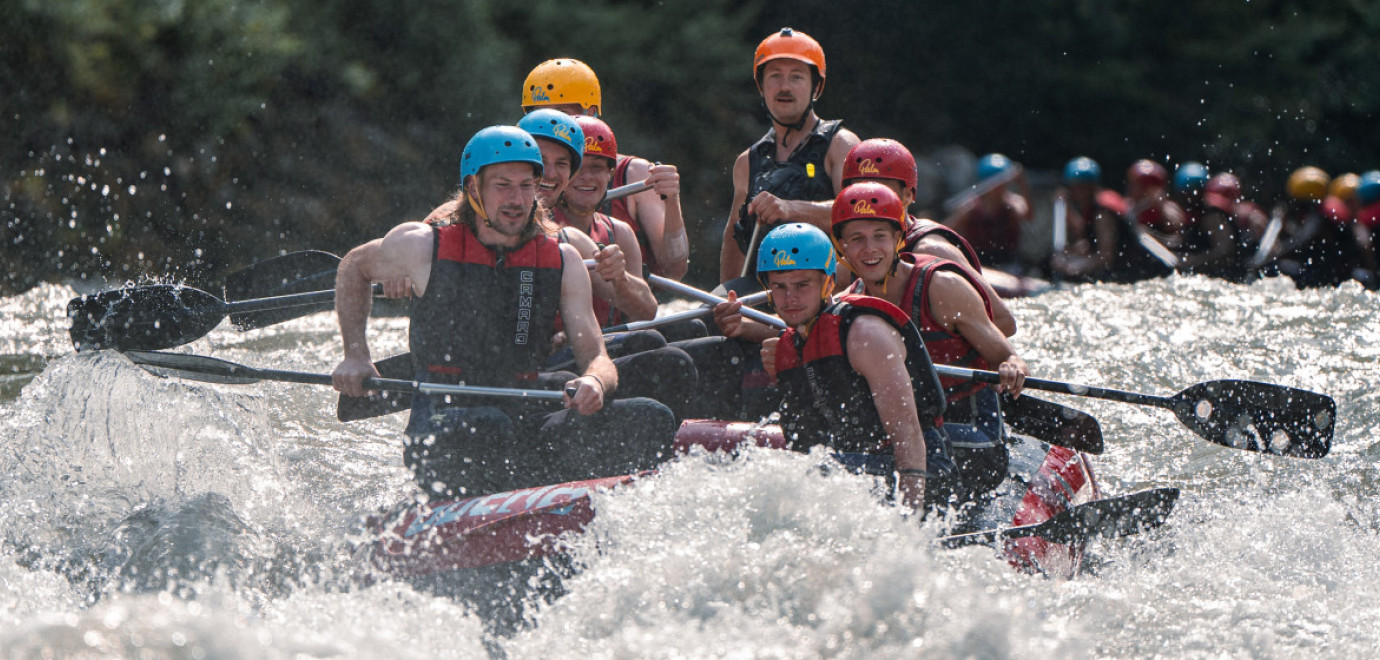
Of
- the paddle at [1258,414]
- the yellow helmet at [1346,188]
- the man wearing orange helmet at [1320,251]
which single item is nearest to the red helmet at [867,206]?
the paddle at [1258,414]

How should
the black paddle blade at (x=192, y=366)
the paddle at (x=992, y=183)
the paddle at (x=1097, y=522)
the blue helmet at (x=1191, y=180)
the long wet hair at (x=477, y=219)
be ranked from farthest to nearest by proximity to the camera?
1. the blue helmet at (x=1191, y=180)
2. the paddle at (x=992, y=183)
3. the black paddle blade at (x=192, y=366)
4. the long wet hair at (x=477, y=219)
5. the paddle at (x=1097, y=522)

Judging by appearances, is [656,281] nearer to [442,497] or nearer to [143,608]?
[442,497]

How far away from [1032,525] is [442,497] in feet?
6.58

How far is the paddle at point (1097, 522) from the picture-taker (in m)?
4.60

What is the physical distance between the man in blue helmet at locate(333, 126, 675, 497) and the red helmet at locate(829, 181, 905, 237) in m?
0.95

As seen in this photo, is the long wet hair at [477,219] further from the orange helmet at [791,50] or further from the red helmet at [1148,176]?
the red helmet at [1148,176]

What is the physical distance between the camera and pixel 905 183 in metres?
5.52

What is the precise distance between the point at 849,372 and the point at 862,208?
28.2 inches

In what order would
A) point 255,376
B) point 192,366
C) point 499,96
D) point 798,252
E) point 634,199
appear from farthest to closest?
point 499,96, point 634,199, point 192,366, point 255,376, point 798,252

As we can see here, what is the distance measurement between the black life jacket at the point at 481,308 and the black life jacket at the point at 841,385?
914 millimetres

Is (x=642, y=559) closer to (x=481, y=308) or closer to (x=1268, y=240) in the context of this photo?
(x=481, y=308)

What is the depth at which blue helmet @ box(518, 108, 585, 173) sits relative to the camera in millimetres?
5422

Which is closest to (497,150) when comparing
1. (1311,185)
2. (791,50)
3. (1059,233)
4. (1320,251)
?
(791,50)

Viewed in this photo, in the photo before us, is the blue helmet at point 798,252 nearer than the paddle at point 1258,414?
Yes
